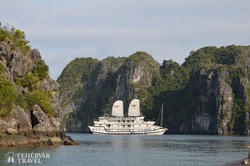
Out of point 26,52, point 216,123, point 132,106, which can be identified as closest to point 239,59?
point 216,123

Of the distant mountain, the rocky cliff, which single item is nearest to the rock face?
the rocky cliff

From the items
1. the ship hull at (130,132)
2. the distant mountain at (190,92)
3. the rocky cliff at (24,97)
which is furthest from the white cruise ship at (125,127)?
the rocky cliff at (24,97)

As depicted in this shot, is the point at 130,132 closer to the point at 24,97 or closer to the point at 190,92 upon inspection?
the point at 190,92

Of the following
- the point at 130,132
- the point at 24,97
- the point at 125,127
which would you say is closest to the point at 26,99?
the point at 24,97

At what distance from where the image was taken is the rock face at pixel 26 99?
54469mm

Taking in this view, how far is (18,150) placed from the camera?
159ft

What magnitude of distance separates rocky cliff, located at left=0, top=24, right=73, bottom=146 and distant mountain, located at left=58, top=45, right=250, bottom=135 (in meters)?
80.4

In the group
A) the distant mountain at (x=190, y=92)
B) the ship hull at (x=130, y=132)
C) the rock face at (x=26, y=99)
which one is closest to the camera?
the rock face at (x=26, y=99)

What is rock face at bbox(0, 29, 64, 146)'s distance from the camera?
179ft

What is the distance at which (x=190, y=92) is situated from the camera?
16188 centimetres

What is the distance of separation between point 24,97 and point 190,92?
10734 cm

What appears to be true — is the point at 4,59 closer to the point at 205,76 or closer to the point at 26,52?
the point at 26,52

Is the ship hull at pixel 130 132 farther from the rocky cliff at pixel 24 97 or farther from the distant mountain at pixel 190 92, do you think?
the rocky cliff at pixel 24 97

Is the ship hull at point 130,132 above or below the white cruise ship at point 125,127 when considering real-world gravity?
below
